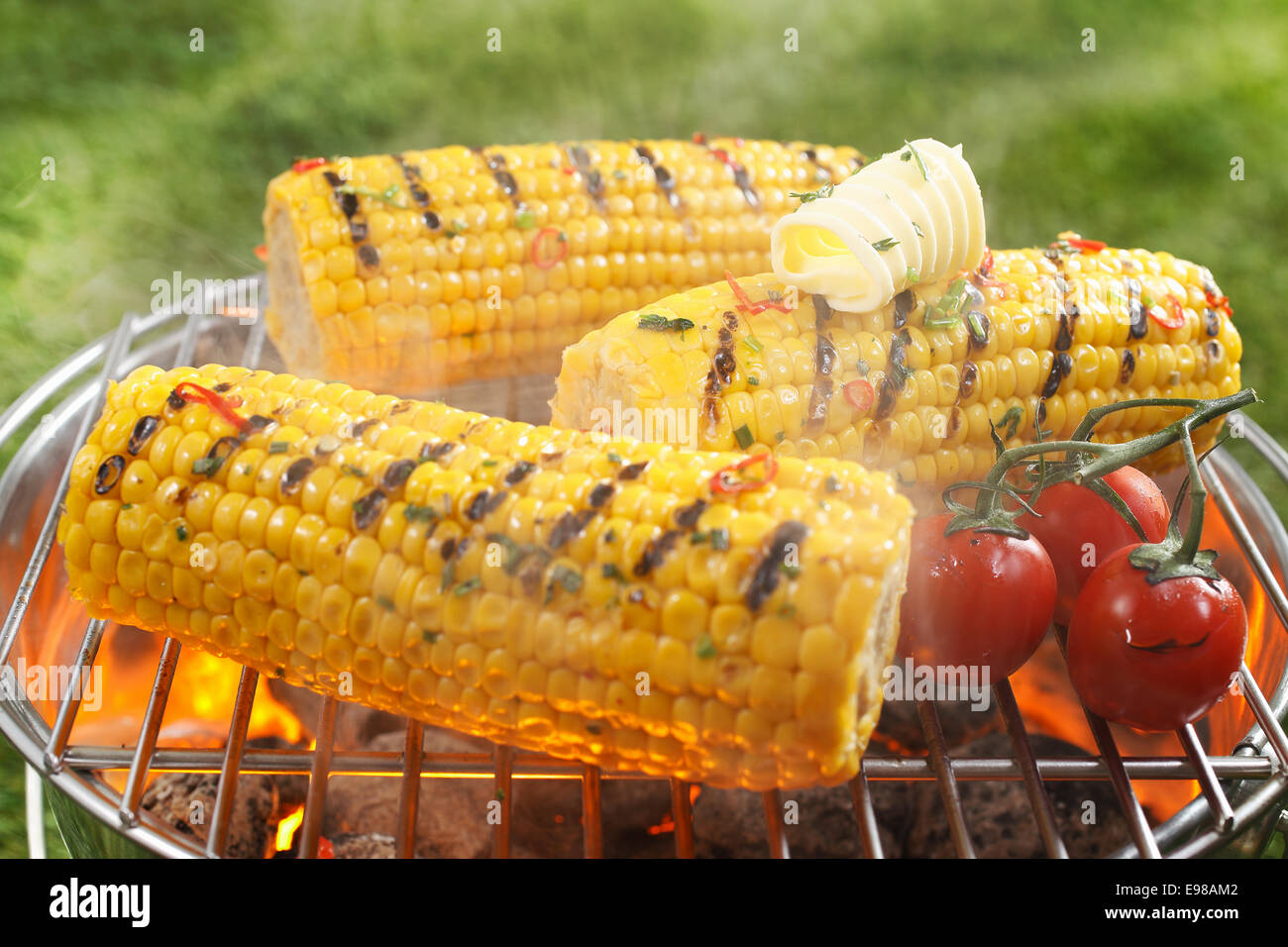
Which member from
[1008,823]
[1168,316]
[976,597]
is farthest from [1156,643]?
[1168,316]

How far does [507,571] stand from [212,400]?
56 cm

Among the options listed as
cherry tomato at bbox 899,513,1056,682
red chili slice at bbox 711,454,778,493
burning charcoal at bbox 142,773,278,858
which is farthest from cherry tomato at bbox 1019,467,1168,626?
burning charcoal at bbox 142,773,278,858

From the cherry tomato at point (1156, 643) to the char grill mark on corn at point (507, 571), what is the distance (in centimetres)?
43

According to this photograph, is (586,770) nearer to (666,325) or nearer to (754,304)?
(666,325)

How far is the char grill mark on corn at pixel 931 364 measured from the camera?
178cm

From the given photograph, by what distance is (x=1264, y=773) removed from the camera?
1.59m

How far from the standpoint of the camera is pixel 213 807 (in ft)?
5.93

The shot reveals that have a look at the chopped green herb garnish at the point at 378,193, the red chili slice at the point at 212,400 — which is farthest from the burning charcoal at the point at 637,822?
the chopped green herb garnish at the point at 378,193

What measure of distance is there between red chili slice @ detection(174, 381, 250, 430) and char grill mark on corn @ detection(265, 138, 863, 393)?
0.70 meters

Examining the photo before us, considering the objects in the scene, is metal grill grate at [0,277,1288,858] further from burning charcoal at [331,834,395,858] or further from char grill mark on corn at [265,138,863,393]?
char grill mark on corn at [265,138,863,393]

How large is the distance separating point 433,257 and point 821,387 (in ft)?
3.21
